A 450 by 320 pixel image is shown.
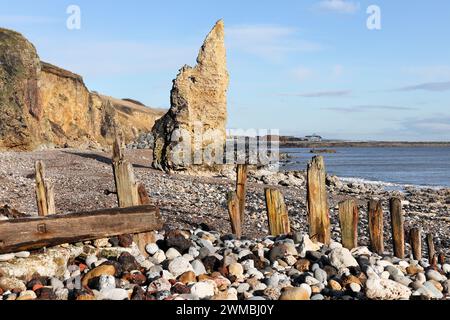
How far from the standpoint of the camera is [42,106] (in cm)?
4466

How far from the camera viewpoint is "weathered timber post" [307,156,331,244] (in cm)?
1037

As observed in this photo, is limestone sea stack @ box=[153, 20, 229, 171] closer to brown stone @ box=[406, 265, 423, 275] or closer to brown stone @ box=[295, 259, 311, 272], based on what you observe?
brown stone @ box=[406, 265, 423, 275]

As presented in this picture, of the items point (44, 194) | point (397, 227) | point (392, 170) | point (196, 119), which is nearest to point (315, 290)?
point (397, 227)

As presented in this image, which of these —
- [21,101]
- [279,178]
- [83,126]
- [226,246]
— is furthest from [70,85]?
[226,246]

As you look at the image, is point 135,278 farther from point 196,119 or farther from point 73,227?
point 196,119

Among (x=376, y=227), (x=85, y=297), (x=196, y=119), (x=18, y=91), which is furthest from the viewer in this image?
(x=18, y=91)

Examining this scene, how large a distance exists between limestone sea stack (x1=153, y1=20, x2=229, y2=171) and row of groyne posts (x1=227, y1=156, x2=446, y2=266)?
54.0 ft

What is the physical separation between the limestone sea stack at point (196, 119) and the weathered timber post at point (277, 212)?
16911 mm

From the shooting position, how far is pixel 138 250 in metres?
8.57

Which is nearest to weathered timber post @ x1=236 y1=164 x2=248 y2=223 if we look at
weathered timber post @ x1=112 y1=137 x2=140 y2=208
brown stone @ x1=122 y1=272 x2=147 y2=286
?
weathered timber post @ x1=112 y1=137 x2=140 y2=208

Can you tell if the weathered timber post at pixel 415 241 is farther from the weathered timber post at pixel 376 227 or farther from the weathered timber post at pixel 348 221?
the weathered timber post at pixel 348 221

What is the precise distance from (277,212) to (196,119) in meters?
17.8

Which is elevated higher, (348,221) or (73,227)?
(73,227)
